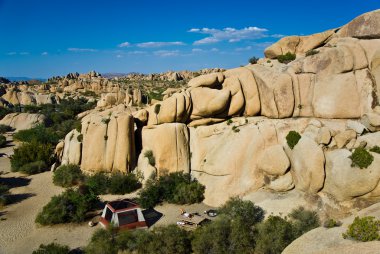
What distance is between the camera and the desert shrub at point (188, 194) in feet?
90.5

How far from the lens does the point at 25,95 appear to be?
97.1m

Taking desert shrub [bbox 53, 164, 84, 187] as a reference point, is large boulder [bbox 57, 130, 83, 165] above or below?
above

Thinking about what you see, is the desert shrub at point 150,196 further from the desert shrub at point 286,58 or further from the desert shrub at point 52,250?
the desert shrub at point 286,58

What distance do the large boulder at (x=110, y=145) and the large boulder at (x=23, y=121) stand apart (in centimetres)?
3186

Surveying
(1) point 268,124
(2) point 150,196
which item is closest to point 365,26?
(1) point 268,124

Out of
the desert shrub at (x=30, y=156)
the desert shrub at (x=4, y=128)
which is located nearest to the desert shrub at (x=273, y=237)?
the desert shrub at (x=30, y=156)

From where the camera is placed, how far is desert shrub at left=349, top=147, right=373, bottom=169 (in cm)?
2234

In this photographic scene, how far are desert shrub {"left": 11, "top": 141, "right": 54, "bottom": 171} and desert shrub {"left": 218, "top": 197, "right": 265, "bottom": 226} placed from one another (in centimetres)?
2380

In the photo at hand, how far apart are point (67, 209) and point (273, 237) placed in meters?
16.1

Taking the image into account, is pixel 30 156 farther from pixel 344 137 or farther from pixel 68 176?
pixel 344 137

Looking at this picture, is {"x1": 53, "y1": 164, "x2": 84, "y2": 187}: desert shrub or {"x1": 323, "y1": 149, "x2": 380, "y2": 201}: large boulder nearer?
{"x1": 323, "y1": 149, "x2": 380, "y2": 201}: large boulder

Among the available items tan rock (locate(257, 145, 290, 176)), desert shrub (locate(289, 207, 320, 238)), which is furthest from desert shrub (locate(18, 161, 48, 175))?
desert shrub (locate(289, 207, 320, 238))

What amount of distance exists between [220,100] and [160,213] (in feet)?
39.3

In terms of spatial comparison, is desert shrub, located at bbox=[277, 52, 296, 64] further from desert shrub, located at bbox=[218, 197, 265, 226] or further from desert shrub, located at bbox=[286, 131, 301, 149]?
desert shrub, located at bbox=[218, 197, 265, 226]
